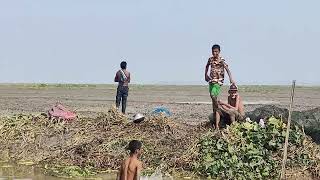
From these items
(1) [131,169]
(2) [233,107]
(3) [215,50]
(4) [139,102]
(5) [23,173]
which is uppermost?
(3) [215,50]

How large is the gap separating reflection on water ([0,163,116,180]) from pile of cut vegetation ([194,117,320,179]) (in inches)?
76.6

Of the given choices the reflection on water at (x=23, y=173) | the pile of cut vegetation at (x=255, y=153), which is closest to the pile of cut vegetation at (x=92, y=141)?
the reflection on water at (x=23, y=173)

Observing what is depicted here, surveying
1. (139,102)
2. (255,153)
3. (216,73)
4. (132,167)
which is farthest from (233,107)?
(139,102)

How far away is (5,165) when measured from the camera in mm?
14133

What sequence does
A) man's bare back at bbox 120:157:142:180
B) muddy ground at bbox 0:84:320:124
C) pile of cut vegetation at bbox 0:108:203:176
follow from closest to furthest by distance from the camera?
man's bare back at bbox 120:157:142:180 < pile of cut vegetation at bbox 0:108:203:176 < muddy ground at bbox 0:84:320:124

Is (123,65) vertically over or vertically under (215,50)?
under

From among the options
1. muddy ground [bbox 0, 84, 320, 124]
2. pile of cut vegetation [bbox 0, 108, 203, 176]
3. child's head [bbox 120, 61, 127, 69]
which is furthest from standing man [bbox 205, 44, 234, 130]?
muddy ground [bbox 0, 84, 320, 124]

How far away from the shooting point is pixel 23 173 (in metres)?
13.1

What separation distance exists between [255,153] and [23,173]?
15.3 feet

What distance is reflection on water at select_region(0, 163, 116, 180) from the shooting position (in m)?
12.6

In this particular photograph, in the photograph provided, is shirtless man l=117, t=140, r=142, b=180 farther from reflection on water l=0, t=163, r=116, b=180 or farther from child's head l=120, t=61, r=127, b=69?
child's head l=120, t=61, r=127, b=69

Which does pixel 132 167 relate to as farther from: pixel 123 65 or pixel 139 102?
pixel 139 102

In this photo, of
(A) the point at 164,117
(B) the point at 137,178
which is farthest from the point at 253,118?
(B) the point at 137,178

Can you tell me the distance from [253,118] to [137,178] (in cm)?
621
